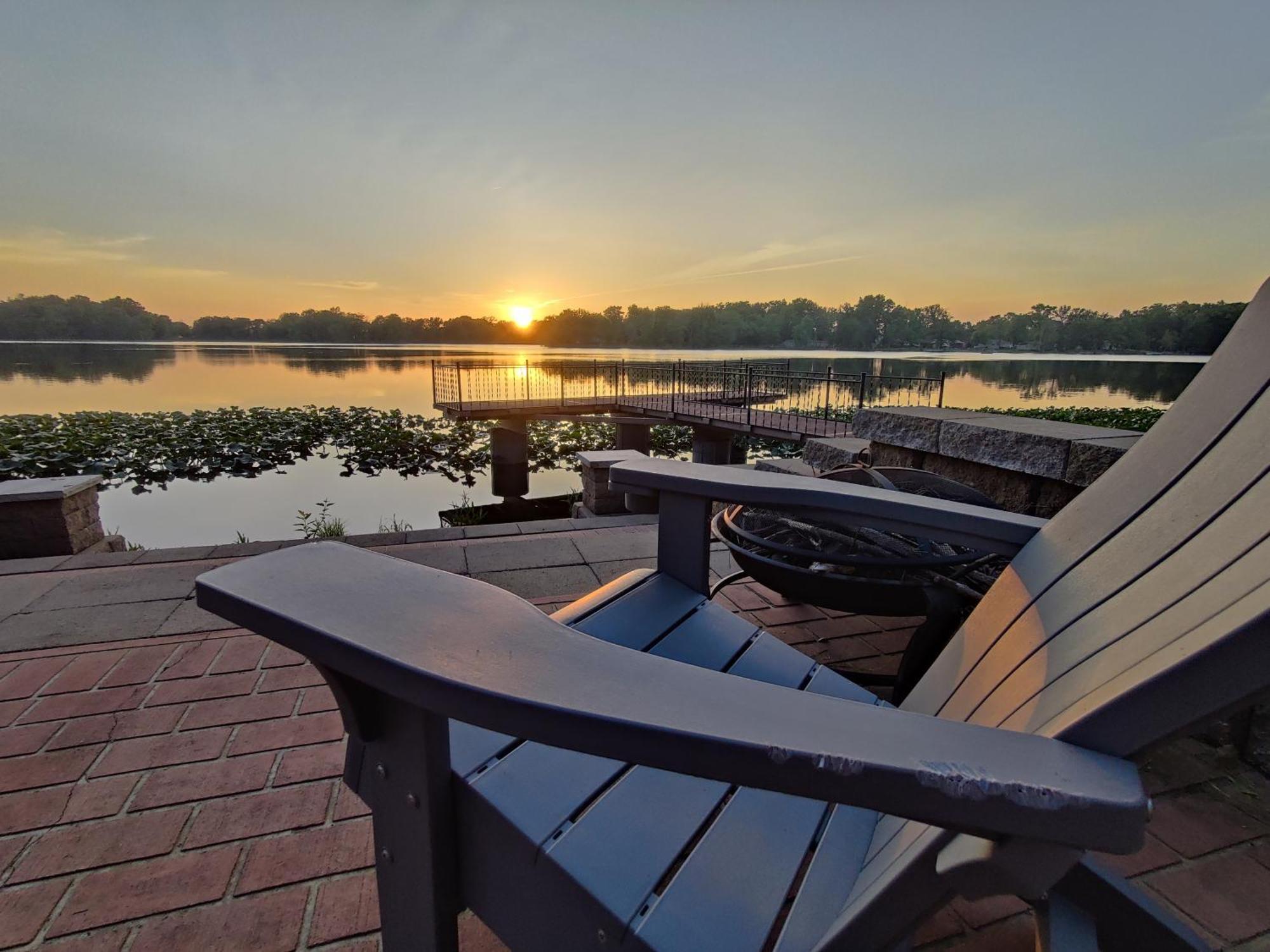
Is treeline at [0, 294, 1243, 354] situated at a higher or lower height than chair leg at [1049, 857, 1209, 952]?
higher

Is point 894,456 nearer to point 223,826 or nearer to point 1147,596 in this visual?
point 1147,596

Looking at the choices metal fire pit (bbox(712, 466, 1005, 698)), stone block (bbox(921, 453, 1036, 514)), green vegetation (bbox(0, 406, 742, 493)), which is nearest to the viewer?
metal fire pit (bbox(712, 466, 1005, 698))

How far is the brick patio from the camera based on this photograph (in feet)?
3.41

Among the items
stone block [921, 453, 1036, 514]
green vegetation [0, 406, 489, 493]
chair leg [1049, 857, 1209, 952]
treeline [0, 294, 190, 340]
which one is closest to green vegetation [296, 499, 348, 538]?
green vegetation [0, 406, 489, 493]

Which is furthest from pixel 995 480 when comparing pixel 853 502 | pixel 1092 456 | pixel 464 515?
pixel 464 515

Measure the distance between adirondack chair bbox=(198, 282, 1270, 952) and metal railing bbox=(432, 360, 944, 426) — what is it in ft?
24.0

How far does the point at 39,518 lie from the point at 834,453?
439 cm

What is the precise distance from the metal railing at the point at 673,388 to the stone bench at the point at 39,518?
21.9ft

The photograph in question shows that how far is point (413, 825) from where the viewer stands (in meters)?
0.66

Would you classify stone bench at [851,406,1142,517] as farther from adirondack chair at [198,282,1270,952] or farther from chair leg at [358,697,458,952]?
chair leg at [358,697,458,952]

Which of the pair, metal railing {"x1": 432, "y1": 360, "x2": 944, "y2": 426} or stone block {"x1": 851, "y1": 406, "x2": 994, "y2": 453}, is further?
metal railing {"x1": 432, "y1": 360, "x2": 944, "y2": 426}

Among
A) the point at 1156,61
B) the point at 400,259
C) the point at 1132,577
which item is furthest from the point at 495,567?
the point at 400,259

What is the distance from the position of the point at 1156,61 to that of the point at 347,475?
9203 millimetres

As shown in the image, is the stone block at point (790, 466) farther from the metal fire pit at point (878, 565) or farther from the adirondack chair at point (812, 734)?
the adirondack chair at point (812, 734)
